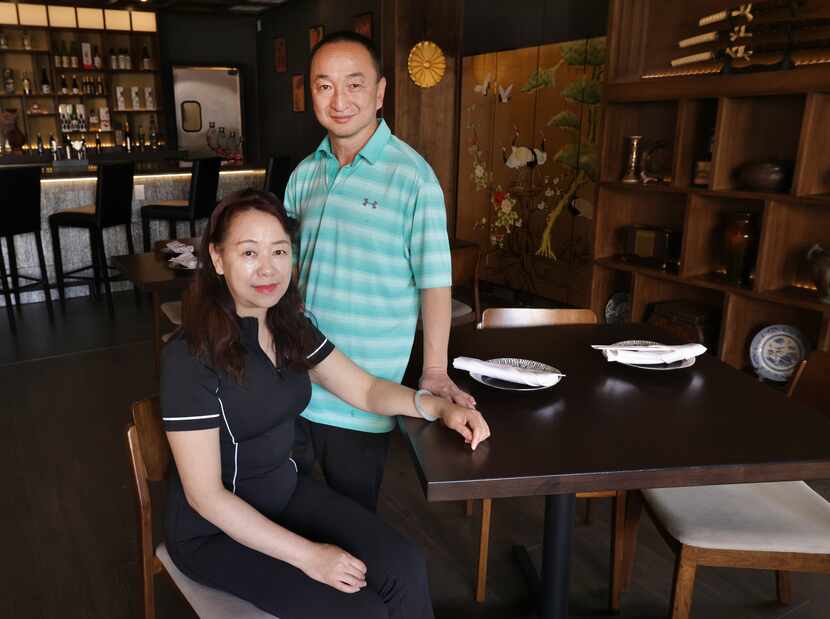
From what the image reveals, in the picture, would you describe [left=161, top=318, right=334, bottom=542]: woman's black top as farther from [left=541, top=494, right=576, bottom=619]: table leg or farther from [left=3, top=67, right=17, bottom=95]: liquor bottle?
[left=3, top=67, right=17, bottom=95]: liquor bottle

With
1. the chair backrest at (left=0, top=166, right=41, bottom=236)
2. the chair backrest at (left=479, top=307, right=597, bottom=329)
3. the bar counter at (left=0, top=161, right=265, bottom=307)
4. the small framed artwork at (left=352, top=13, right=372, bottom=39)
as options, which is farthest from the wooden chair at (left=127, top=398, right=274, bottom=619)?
the small framed artwork at (left=352, top=13, right=372, bottom=39)

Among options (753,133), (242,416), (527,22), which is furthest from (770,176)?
(242,416)

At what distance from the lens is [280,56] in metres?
8.31

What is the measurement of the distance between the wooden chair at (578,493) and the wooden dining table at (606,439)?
0.32 metres

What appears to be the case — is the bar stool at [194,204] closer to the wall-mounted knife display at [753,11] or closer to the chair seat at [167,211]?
the chair seat at [167,211]

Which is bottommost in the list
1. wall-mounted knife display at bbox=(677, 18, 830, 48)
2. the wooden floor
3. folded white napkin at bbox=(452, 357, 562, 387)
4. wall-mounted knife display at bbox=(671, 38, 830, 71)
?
the wooden floor

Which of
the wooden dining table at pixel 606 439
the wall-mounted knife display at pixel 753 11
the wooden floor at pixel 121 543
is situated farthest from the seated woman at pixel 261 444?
the wall-mounted knife display at pixel 753 11

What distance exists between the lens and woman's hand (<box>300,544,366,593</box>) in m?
1.26

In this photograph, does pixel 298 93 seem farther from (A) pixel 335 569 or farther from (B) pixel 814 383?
(A) pixel 335 569

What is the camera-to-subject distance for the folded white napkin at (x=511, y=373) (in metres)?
1.56

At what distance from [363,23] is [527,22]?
2.04 metres

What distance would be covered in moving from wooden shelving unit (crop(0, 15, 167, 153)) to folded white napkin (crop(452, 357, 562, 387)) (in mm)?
7913

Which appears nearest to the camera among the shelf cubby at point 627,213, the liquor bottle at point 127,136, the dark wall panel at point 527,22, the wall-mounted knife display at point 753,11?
the wall-mounted knife display at point 753,11

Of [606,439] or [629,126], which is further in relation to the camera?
[629,126]
